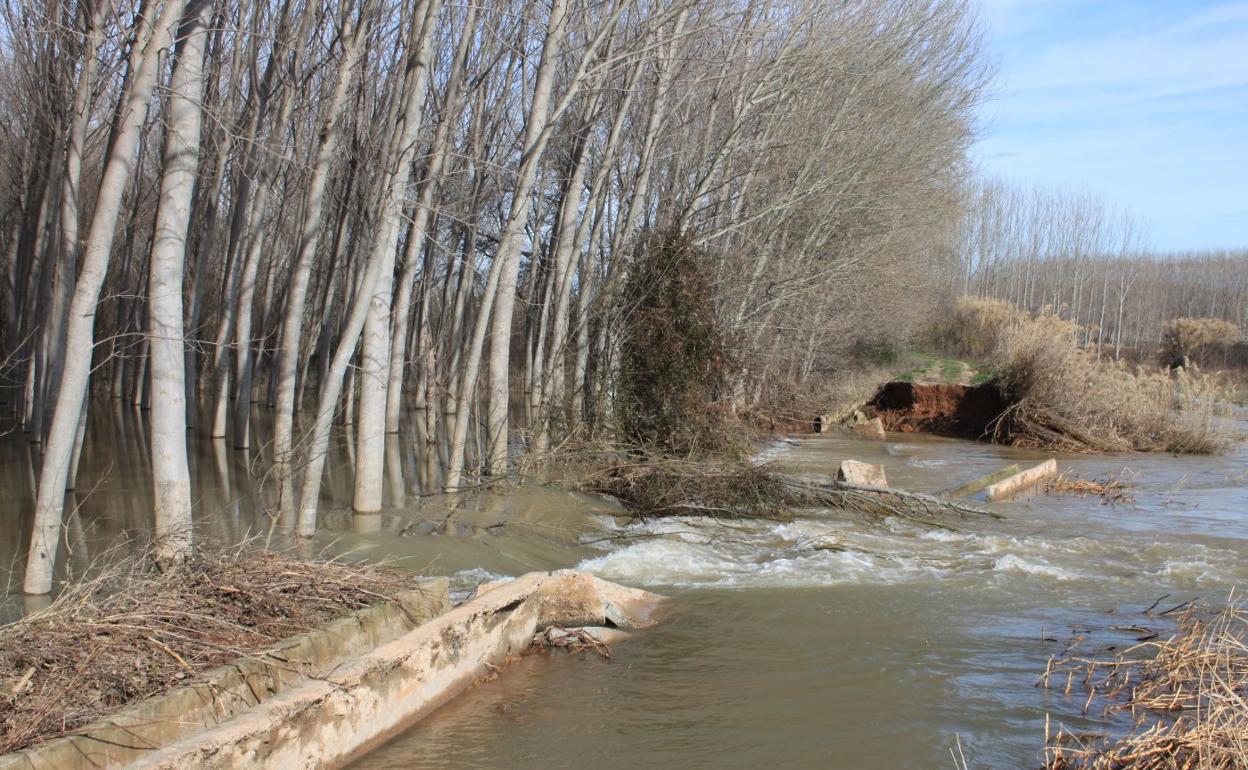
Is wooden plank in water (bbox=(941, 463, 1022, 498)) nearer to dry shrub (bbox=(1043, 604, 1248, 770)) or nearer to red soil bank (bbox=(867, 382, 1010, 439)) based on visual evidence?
dry shrub (bbox=(1043, 604, 1248, 770))

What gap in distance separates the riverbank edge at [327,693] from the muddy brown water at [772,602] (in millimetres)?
198

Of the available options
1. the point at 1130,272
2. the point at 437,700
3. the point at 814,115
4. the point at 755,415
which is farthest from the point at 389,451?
the point at 1130,272

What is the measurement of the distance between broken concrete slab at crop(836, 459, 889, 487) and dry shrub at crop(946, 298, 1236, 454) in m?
10.0

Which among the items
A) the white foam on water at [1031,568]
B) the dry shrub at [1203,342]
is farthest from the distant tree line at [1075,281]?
the white foam on water at [1031,568]

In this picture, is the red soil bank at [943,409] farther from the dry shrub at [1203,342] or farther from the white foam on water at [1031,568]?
the dry shrub at [1203,342]

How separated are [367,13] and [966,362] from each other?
28.0 metres

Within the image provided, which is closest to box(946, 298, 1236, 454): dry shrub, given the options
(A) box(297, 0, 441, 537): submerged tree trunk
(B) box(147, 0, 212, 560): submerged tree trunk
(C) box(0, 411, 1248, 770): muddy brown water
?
(C) box(0, 411, 1248, 770): muddy brown water

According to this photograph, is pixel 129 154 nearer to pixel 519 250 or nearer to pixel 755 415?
pixel 519 250

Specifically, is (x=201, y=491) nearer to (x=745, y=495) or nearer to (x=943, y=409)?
(x=745, y=495)

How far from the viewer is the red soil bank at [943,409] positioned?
82.8 ft

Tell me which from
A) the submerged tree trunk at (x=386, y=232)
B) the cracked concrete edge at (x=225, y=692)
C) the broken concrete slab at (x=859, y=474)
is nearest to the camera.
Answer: the cracked concrete edge at (x=225, y=692)

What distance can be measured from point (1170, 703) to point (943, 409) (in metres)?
21.1

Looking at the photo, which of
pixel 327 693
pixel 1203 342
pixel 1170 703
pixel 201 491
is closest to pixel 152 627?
pixel 327 693

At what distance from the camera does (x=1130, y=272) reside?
206 feet
